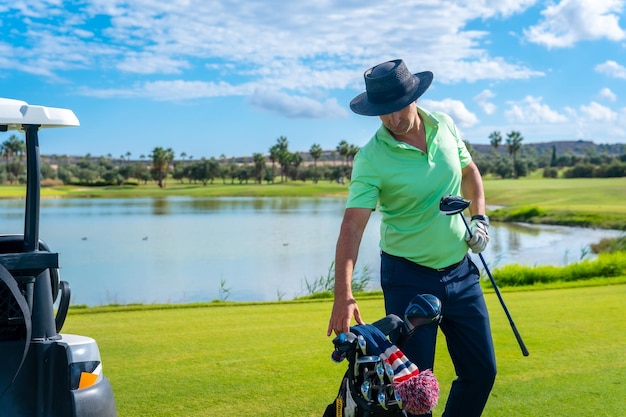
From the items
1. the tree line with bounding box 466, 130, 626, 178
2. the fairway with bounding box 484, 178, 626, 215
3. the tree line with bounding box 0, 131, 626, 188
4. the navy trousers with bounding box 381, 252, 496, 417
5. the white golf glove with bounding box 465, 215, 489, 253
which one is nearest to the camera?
the navy trousers with bounding box 381, 252, 496, 417

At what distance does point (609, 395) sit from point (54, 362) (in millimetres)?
3045

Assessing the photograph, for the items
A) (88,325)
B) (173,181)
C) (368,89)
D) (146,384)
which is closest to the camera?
(368,89)

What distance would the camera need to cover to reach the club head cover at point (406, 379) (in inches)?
79.6

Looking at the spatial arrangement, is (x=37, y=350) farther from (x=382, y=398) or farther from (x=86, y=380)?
(x=382, y=398)

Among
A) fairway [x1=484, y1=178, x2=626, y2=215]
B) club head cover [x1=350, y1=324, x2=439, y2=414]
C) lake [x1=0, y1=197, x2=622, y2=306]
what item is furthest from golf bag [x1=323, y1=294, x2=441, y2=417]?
fairway [x1=484, y1=178, x2=626, y2=215]

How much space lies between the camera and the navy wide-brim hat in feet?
9.97

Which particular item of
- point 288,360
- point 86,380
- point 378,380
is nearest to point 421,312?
point 378,380

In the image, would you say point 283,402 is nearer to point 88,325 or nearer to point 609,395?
point 609,395

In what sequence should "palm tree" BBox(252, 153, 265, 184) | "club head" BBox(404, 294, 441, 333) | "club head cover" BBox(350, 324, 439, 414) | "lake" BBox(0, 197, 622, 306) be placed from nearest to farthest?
"club head cover" BBox(350, 324, 439, 414), "club head" BBox(404, 294, 441, 333), "lake" BBox(0, 197, 622, 306), "palm tree" BBox(252, 153, 265, 184)

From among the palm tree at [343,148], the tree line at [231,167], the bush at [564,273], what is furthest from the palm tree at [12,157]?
the bush at [564,273]

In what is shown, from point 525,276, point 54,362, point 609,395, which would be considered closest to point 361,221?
point 54,362

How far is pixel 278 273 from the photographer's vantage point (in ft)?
63.9

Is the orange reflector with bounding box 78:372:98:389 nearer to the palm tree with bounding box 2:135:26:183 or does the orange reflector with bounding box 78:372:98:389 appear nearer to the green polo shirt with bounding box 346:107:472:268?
the green polo shirt with bounding box 346:107:472:268

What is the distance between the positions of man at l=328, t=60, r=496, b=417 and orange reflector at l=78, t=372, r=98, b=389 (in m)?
1.24
